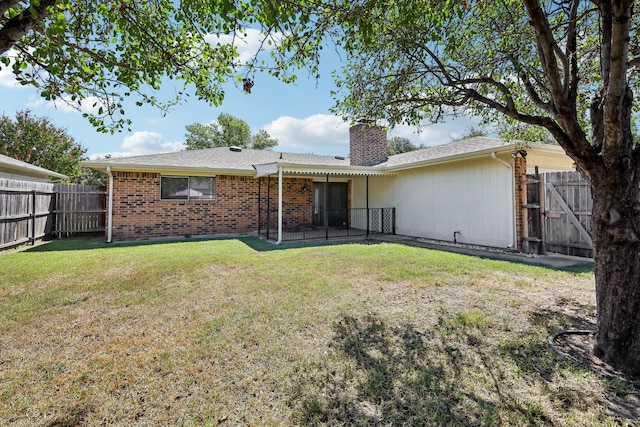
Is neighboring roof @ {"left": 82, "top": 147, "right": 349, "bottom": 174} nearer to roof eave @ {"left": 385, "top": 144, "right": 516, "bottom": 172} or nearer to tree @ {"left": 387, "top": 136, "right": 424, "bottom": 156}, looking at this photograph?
roof eave @ {"left": 385, "top": 144, "right": 516, "bottom": 172}

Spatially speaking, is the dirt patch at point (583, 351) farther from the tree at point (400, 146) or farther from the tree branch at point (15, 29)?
the tree at point (400, 146)

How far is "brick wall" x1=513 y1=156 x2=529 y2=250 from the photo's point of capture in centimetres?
773

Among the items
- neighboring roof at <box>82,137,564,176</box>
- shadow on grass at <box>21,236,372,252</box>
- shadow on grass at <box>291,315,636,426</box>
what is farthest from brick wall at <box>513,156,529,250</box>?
shadow on grass at <box>291,315,636,426</box>

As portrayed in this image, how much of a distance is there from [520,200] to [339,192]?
309 inches

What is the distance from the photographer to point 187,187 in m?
11.1

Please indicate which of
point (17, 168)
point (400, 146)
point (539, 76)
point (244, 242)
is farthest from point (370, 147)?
point (400, 146)

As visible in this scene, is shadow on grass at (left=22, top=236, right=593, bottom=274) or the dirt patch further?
shadow on grass at (left=22, top=236, right=593, bottom=274)

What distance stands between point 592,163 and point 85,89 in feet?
21.4

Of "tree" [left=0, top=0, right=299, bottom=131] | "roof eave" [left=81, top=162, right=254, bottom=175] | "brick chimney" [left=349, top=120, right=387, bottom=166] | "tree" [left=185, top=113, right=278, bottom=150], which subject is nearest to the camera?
"tree" [left=0, top=0, right=299, bottom=131]

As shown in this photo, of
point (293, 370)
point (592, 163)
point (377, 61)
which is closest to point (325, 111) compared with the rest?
point (377, 61)

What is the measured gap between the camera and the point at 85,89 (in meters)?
4.61

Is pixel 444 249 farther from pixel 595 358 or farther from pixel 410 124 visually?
pixel 595 358

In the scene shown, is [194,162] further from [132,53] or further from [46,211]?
[132,53]

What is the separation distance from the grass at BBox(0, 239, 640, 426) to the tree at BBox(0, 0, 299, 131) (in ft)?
9.66
